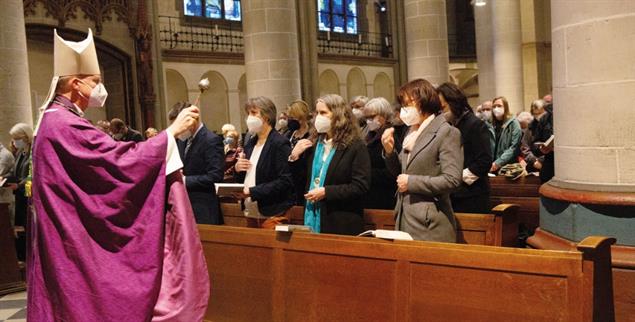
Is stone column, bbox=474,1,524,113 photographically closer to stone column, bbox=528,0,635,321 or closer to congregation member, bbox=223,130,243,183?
congregation member, bbox=223,130,243,183

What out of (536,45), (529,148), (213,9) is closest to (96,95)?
(529,148)

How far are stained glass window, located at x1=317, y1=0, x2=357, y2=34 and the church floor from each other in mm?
18317

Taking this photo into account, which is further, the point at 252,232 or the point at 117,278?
the point at 252,232

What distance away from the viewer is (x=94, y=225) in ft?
9.60

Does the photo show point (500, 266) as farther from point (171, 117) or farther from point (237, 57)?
point (237, 57)

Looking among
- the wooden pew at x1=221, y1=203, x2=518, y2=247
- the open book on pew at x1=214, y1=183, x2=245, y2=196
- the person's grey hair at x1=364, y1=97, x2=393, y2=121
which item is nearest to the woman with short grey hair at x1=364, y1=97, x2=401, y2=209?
the person's grey hair at x1=364, y1=97, x2=393, y2=121

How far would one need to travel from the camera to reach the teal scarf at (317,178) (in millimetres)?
4414

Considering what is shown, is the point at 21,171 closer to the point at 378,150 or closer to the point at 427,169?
the point at 378,150

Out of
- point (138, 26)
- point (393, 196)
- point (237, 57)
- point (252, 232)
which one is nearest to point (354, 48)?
point (237, 57)

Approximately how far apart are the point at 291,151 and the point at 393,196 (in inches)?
44.3

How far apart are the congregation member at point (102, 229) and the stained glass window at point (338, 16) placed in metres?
21.4

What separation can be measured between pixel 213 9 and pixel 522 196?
16110mm

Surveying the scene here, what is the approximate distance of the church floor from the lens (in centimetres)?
599

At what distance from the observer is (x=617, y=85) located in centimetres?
344
